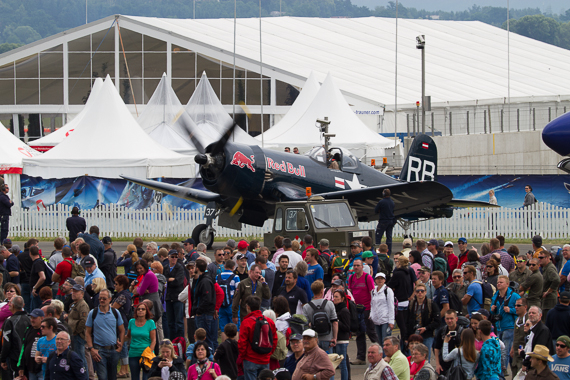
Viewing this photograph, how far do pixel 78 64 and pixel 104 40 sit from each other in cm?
227

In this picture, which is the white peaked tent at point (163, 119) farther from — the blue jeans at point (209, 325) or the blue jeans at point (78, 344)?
the blue jeans at point (78, 344)

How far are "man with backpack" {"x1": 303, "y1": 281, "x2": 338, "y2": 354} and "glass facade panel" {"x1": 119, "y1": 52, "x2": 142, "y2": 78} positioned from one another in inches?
1537

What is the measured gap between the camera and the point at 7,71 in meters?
44.9

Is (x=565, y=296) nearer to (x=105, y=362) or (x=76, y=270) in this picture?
(x=105, y=362)

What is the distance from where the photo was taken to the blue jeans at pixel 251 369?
25.2 ft

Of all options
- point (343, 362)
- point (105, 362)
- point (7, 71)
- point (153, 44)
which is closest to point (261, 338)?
point (343, 362)

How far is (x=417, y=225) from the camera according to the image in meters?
23.5

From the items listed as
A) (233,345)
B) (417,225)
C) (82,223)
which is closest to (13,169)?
(82,223)

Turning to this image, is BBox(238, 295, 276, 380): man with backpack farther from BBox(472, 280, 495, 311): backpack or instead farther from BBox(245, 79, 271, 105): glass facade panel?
BBox(245, 79, 271, 105): glass facade panel

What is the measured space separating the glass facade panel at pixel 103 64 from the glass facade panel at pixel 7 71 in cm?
507

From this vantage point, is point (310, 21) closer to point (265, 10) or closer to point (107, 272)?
point (107, 272)

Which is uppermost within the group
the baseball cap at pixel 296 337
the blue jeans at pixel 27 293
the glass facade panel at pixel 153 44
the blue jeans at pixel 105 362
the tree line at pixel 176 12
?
the tree line at pixel 176 12

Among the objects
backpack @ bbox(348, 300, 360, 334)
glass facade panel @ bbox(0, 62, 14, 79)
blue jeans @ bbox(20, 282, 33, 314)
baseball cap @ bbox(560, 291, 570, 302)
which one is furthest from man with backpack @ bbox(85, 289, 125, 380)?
glass facade panel @ bbox(0, 62, 14, 79)

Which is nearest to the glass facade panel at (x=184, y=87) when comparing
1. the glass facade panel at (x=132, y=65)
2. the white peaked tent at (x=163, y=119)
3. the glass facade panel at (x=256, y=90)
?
the glass facade panel at (x=132, y=65)
